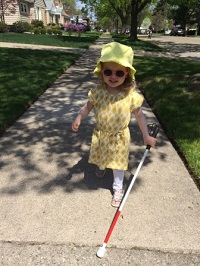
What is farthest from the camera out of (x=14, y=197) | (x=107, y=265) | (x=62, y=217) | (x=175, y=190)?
(x=175, y=190)

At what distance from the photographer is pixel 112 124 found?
8.46ft

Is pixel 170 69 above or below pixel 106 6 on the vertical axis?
below

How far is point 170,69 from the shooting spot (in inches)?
356

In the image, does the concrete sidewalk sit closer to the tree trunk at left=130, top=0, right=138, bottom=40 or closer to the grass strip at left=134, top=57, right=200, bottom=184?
the grass strip at left=134, top=57, right=200, bottom=184

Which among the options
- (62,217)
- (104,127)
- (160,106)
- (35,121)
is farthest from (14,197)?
(160,106)

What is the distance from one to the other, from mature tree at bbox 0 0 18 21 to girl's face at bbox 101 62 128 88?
112 feet

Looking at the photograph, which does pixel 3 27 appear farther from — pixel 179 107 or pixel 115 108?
pixel 115 108

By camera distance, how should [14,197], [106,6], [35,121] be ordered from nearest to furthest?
[14,197]
[35,121]
[106,6]

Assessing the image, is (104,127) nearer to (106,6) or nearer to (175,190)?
(175,190)

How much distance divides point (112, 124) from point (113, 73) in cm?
49

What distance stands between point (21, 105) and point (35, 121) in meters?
0.72

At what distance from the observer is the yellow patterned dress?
254 centimetres

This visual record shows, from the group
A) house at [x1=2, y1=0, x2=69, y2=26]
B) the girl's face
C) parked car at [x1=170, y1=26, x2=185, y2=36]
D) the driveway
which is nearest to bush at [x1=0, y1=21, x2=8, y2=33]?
house at [x1=2, y1=0, x2=69, y2=26]

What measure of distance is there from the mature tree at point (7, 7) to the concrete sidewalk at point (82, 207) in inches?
1279
